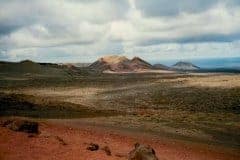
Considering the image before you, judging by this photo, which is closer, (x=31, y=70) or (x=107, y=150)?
(x=107, y=150)

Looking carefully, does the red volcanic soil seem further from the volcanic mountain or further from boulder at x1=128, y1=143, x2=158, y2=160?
the volcanic mountain

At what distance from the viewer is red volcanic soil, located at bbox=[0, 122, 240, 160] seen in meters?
19.4

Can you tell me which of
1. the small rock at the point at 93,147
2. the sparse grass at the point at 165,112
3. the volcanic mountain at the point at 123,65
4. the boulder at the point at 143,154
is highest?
the volcanic mountain at the point at 123,65

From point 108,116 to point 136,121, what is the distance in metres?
3.48

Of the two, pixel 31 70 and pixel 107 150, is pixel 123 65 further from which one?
pixel 107 150

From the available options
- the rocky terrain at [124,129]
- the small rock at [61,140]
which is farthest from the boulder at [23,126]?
the small rock at [61,140]

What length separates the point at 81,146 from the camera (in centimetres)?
2153

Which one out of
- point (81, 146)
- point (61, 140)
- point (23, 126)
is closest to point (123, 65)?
point (23, 126)

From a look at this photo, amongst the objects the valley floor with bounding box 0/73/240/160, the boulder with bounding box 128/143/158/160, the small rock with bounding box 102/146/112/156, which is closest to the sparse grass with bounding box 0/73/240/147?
the valley floor with bounding box 0/73/240/160

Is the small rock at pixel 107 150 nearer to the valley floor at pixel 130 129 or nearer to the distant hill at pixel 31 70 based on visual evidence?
the valley floor at pixel 130 129

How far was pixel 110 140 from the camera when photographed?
80.1ft

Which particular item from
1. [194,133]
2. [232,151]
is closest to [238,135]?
[194,133]

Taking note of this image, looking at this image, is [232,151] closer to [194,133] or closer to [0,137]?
[194,133]

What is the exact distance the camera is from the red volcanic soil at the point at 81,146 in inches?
764
